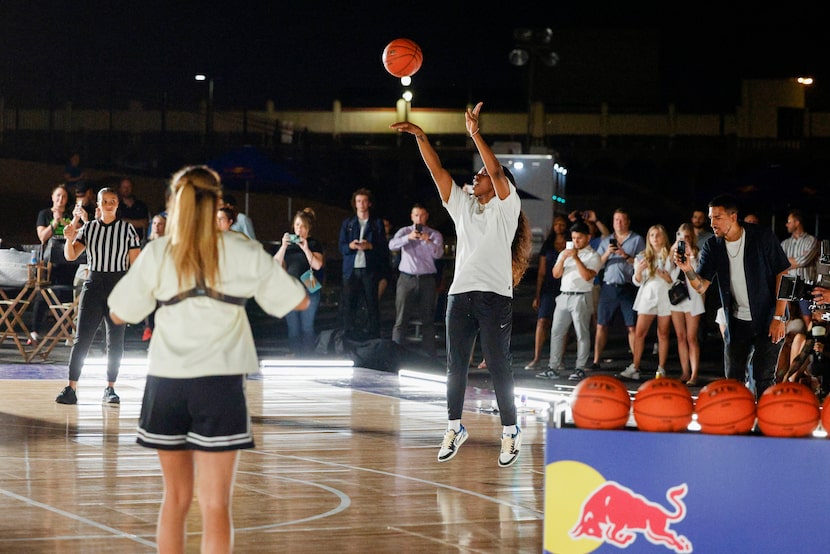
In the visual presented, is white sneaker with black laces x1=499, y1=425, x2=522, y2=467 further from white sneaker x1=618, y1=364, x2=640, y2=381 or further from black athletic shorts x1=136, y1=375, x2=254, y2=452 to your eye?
white sneaker x1=618, y1=364, x2=640, y2=381

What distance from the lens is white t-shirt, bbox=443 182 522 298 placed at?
7.48 metres

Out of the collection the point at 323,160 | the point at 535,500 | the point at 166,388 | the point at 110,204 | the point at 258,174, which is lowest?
the point at 535,500

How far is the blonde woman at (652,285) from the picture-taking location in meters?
12.8

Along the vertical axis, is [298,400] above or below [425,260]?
below

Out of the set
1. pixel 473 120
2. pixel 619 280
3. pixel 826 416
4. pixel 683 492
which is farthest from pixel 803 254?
pixel 683 492

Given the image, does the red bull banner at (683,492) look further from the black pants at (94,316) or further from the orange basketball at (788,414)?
the black pants at (94,316)

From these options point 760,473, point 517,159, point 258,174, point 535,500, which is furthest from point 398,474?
point 517,159

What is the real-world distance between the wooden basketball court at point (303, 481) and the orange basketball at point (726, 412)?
1.34 meters

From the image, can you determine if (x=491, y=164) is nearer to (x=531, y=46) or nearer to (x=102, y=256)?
(x=102, y=256)

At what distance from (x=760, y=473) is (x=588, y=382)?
2.53ft

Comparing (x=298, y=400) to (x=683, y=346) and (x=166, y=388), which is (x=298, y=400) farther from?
(x=166, y=388)

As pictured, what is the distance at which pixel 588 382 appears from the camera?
194 inches

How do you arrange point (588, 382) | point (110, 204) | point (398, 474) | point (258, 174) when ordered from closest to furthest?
point (588, 382) < point (398, 474) < point (110, 204) < point (258, 174)

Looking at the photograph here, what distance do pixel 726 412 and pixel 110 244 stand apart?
6.23 meters
